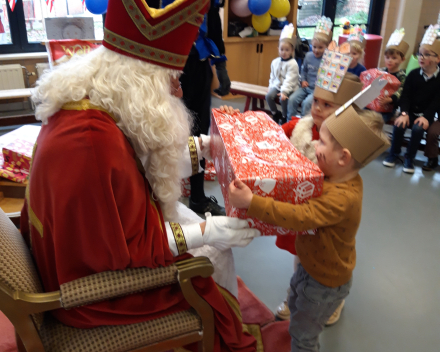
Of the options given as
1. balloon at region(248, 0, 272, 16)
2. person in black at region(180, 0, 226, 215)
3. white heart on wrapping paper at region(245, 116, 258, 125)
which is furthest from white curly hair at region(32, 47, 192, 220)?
balloon at region(248, 0, 272, 16)

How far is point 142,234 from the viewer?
3.66 feet

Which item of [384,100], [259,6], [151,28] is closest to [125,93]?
[151,28]

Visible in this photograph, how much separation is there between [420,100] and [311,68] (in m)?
1.25

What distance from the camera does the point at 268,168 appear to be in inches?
44.3

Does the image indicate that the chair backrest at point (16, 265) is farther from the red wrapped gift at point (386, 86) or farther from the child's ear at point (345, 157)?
the red wrapped gift at point (386, 86)

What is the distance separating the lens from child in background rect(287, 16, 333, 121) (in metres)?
→ 4.23

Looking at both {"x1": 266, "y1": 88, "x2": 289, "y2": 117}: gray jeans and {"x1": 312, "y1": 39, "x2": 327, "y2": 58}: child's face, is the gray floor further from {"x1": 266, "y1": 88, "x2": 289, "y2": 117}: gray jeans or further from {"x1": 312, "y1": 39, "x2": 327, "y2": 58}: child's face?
{"x1": 312, "y1": 39, "x2": 327, "y2": 58}: child's face

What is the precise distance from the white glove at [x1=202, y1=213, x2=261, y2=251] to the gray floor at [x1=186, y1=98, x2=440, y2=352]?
87 centimetres

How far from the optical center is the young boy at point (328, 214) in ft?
3.59

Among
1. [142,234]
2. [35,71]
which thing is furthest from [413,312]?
[35,71]

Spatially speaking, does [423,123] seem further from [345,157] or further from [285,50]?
A: [345,157]

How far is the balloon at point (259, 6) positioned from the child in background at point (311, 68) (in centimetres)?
120

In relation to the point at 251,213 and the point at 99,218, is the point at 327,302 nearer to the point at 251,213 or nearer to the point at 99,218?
the point at 251,213

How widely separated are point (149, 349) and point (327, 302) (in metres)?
0.66
